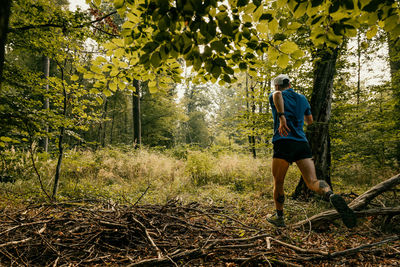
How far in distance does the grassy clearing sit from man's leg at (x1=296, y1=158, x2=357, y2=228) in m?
0.99

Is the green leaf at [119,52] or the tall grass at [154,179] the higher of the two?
the green leaf at [119,52]

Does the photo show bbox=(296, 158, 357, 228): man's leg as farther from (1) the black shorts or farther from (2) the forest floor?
(2) the forest floor

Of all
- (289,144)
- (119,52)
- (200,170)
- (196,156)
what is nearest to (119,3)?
(119,52)

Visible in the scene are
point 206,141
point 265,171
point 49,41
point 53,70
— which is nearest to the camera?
point 49,41

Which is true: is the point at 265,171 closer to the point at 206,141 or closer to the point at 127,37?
the point at 127,37

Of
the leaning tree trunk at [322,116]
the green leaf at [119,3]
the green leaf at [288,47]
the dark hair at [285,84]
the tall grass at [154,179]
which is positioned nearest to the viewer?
the green leaf at [119,3]

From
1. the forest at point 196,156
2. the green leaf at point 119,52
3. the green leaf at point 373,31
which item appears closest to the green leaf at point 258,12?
the forest at point 196,156

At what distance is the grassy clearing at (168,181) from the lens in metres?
3.96

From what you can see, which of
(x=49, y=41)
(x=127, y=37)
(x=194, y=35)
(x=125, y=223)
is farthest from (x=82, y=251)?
(x=49, y=41)

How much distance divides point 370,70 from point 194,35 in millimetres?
14241

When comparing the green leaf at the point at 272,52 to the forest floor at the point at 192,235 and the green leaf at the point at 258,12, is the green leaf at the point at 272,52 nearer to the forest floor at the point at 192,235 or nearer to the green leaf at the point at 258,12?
the green leaf at the point at 258,12

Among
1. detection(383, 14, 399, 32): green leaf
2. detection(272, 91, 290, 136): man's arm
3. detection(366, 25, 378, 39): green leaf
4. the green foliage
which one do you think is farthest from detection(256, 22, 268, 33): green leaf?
the green foliage

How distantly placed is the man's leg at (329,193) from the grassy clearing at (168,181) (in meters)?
0.99

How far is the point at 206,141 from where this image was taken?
87.1 ft
